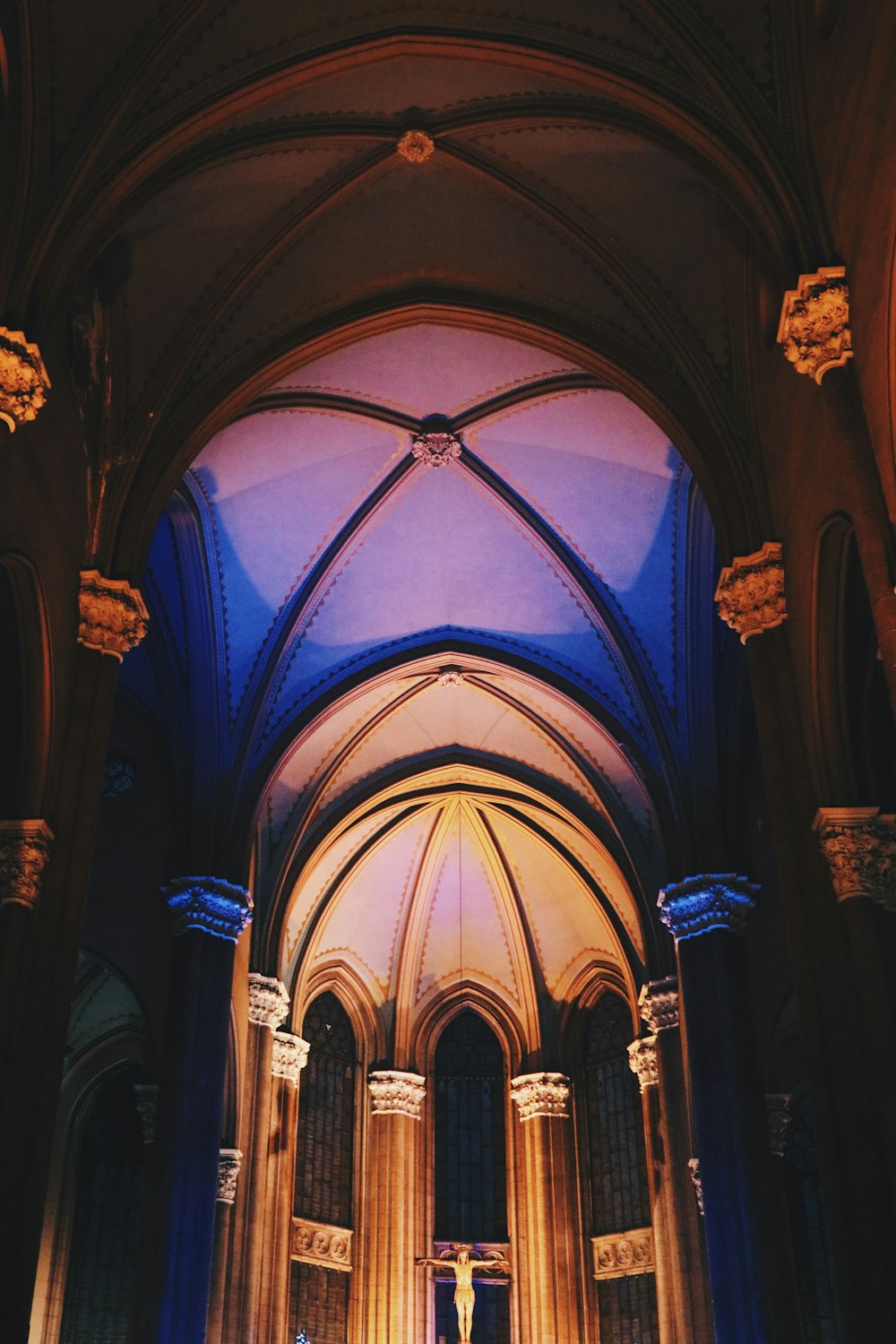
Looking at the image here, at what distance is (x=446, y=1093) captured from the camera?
87.6 feet

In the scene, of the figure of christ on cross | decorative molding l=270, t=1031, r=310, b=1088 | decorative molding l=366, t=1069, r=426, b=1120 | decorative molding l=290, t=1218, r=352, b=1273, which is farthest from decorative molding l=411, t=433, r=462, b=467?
the figure of christ on cross

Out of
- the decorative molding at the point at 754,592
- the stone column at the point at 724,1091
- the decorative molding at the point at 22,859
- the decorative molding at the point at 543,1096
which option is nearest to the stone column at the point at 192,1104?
the stone column at the point at 724,1091

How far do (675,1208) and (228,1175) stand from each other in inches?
240

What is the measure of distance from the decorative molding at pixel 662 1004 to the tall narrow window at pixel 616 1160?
17.0ft

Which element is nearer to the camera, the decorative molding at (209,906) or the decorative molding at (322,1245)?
the decorative molding at (209,906)

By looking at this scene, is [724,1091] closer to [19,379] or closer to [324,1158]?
[19,379]

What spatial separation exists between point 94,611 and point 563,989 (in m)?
16.6

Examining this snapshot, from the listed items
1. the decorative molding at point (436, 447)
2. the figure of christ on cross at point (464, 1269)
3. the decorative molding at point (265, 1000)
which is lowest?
the figure of christ on cross at point (464, 1269)

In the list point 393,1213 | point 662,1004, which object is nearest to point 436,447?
point 662,1004

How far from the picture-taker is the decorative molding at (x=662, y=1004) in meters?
19.8

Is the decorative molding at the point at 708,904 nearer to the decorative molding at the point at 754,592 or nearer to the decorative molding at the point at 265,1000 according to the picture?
the decorative molding at the point at 754,592

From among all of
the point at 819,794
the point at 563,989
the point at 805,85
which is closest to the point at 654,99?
the point at 805,85

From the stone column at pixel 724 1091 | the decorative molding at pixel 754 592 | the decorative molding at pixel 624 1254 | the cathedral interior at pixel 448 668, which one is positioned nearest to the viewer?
the cathedral interior at pixel 448 668

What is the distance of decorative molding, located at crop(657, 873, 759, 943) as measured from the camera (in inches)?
662
